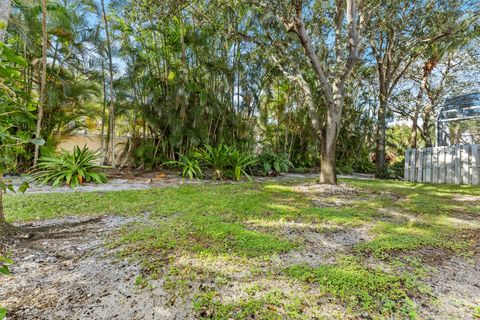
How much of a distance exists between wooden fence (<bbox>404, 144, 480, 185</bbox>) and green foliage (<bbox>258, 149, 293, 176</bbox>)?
3594 mm

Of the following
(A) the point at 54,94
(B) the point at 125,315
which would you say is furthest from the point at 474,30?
(A) the point at 54,94

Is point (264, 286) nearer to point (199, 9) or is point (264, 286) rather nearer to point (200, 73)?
point (199, 9)

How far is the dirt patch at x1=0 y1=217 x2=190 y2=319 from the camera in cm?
111

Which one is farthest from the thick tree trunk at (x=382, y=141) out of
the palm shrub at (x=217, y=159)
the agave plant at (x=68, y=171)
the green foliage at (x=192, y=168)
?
the agave plant at (x=68, y=171)

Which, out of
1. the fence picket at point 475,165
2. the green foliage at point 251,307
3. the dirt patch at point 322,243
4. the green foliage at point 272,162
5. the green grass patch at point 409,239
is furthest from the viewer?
the green foliage at point 272,162

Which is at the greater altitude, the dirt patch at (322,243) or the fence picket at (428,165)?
the fence picket at (428,165)

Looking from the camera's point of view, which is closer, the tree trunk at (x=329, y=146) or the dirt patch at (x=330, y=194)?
the dirt patch at (x=330, y=194)

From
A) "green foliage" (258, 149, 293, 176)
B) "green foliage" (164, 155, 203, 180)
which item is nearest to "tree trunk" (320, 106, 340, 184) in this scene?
"green foliage" (258, 149, 293, 176)

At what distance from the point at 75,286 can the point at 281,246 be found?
129 cm

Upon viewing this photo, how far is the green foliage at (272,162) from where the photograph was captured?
7109mm

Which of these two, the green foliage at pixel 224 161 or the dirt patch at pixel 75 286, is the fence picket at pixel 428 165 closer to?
the green foliage at pixel 224 161

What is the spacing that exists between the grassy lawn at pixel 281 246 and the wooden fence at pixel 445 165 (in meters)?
3.12

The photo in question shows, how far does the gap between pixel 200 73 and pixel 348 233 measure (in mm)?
5822

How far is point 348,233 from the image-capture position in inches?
86.0
